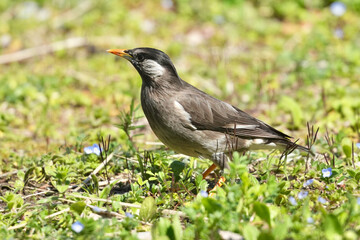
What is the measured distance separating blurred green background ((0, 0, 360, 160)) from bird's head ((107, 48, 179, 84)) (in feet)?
2.08

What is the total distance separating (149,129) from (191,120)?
7.92ft

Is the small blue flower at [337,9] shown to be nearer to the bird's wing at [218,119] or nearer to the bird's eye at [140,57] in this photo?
the bird's wing at [218,119]

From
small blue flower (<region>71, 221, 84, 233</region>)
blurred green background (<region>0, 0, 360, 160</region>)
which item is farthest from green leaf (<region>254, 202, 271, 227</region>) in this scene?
blurred green background (<region>0, 0, 360, 160</region>)

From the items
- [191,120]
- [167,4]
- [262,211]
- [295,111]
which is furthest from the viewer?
[167,4]

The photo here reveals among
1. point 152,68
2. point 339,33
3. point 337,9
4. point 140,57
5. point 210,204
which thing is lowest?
point 210,204

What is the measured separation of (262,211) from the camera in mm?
4219

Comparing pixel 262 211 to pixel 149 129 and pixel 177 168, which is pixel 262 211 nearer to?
pixel 177 168

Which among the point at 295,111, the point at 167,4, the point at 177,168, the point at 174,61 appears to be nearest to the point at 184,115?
the point at 177,168

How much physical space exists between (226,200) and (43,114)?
16.1ft

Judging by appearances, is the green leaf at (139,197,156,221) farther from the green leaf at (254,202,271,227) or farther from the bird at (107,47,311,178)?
the bird at (107,47,311,178)

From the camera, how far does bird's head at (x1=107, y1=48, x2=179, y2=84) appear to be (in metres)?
6.12

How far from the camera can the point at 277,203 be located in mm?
5008

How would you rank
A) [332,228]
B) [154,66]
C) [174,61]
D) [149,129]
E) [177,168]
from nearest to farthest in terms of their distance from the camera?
[332,228], [177,168], [154,66], [149,129], [174,61]

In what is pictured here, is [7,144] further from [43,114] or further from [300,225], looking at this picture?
[300,225]
